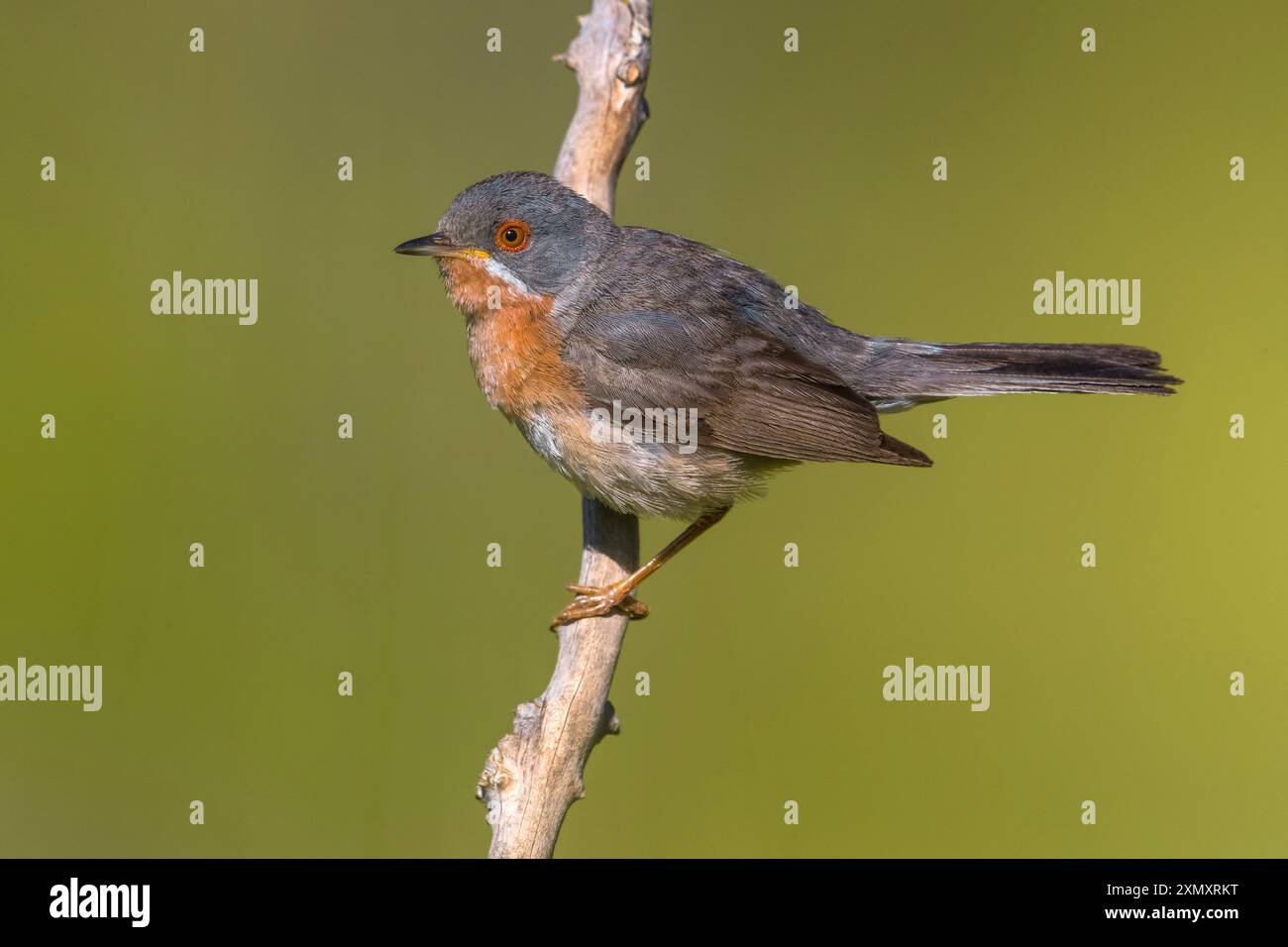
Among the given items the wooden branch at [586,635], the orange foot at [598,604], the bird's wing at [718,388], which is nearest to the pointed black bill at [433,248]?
the bird's wing at [718,388]

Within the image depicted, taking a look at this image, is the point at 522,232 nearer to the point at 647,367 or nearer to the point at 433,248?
the point at 433,248

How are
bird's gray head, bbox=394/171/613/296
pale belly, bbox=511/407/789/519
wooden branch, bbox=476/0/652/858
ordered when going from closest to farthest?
wooden branch, bbox=476/0/652/858
pale belly, bbox=511/407/789/519
bird's gray head, bbox=394/171/613/296

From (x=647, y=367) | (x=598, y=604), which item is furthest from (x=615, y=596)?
(x=647, y=367)

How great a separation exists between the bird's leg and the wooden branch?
4 centimetres

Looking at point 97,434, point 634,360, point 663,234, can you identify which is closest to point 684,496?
point 634,360

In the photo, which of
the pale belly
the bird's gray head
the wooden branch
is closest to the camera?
the wooden branch

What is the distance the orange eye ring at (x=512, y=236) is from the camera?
15.9 feet

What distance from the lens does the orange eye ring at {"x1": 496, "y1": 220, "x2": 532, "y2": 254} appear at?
484 cm

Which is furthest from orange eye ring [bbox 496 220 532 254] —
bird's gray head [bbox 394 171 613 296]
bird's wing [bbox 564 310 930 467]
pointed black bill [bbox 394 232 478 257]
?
bird's wing [bbox 564 310 930 467]

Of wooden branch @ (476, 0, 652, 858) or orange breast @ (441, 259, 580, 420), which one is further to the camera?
orange breast @ (441, 259, 580, 420)

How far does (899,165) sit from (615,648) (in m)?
4.23

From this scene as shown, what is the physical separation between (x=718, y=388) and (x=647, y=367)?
0.94 feet

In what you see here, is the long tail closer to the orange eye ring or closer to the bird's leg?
the bird's leg

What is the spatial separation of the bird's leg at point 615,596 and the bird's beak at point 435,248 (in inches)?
54.3
